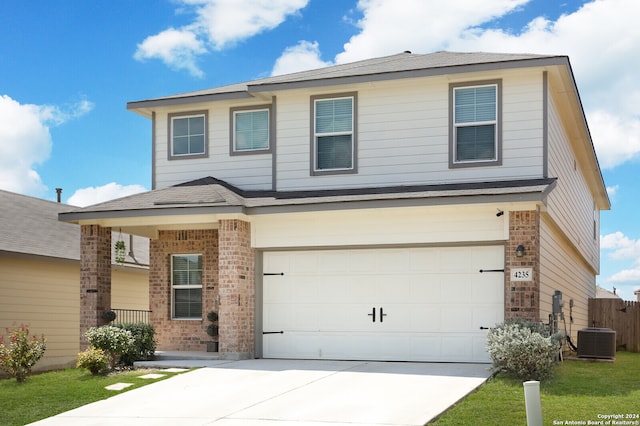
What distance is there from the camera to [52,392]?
14.2 m

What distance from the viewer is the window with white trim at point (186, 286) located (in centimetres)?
1970

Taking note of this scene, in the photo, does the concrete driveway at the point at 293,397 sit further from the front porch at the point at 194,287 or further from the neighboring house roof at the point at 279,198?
the neighboring house roof at the point at 279,198

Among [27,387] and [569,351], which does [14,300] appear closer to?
[27,387]

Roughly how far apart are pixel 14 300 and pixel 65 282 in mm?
2178

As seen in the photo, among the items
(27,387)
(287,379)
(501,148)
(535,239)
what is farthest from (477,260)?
(27,387)

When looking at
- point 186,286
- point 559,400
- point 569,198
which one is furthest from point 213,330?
point 569,198

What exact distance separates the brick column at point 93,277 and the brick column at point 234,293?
3.05 meters

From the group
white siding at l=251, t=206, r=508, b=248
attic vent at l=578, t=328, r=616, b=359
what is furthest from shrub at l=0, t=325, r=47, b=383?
attic vent at l=578, t=328, r=616, b=359

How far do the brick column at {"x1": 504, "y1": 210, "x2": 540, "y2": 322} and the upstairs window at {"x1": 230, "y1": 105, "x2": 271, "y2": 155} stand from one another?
6.37m

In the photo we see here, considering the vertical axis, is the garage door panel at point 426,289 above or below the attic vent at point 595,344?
above

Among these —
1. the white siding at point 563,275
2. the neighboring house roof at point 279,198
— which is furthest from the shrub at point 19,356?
the white siding at point 563,275

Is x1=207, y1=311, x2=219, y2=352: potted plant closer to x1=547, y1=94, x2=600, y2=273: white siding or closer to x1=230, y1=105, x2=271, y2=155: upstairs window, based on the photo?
x1=230, y1=105, x2=271, y2=155: upstairs window

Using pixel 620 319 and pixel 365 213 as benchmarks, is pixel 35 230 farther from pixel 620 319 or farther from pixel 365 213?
pixel 620 319

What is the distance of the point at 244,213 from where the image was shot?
16.8 m
